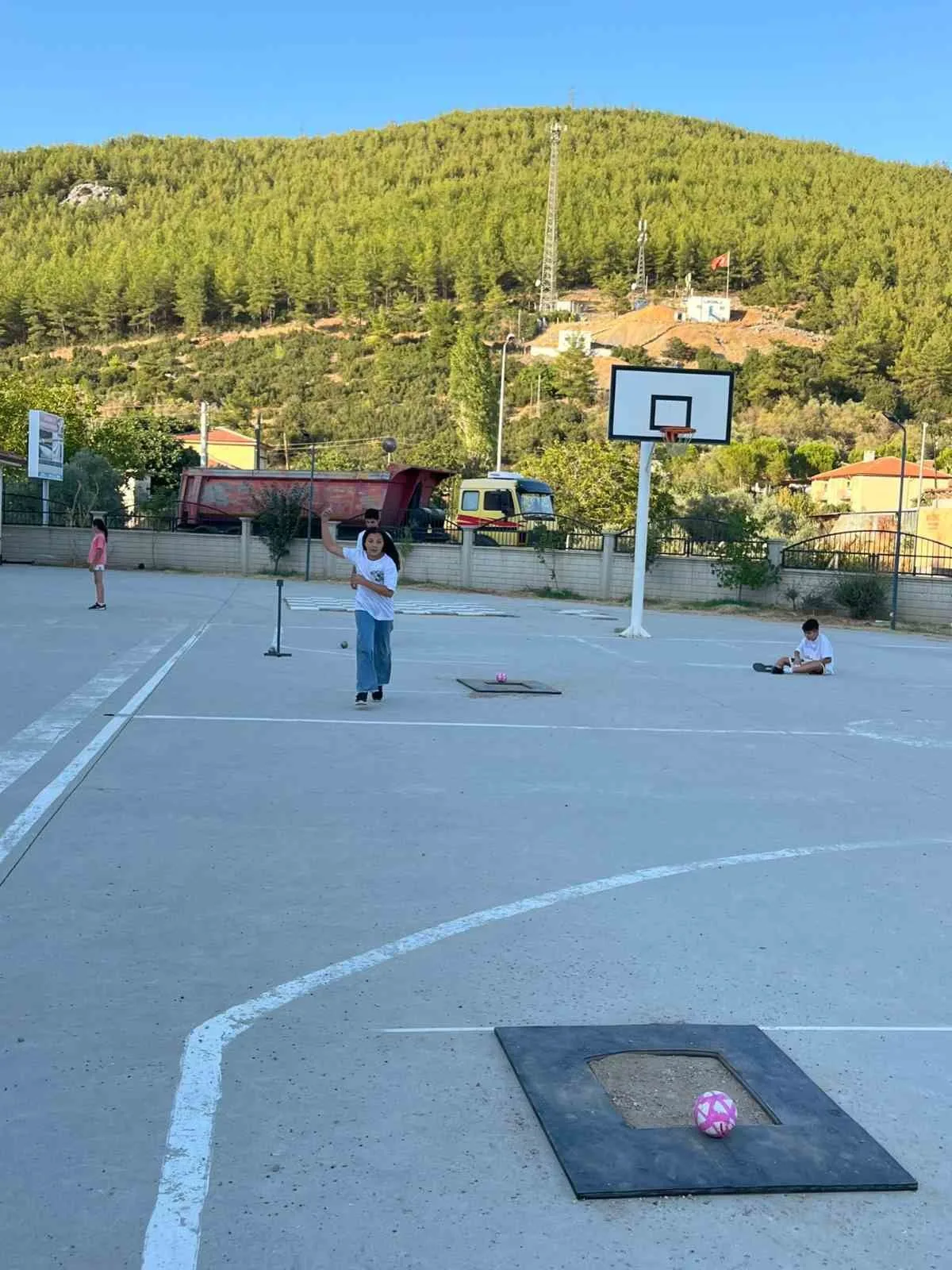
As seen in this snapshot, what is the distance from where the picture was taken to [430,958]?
4719 millimetres

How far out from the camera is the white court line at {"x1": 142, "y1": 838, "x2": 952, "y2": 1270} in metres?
2.79

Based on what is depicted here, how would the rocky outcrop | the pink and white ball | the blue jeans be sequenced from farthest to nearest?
1. the rocky outcrop
2. the blue jeans
3. the pink and white ball

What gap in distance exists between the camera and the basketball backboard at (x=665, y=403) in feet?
76.1

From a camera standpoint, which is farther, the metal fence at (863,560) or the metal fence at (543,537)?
the metal fence at (543,537)

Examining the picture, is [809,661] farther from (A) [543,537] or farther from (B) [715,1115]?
(A) [543,537]

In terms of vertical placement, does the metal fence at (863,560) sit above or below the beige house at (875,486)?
below

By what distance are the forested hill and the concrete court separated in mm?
125518

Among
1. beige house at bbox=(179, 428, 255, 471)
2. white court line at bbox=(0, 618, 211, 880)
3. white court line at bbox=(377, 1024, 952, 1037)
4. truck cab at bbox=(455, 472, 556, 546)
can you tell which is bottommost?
white court line at bbox=(0, 618, 211, 880)

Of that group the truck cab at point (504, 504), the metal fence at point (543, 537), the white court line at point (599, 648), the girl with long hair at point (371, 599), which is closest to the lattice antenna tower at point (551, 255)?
the truck cab at point (504, 504)

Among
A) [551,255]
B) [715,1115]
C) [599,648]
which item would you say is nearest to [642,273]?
[551,255]

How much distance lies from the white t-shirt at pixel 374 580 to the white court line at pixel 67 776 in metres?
2.19

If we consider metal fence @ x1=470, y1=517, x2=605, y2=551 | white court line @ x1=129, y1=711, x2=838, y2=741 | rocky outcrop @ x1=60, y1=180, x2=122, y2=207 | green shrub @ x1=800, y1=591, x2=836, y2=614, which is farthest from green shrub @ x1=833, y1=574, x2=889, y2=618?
rocky outcrop @ x1=60, y1=180, x2=122, y2=207

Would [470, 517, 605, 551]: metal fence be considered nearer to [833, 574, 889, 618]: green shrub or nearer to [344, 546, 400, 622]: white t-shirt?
[833, 574, 889, 618]: green shrub

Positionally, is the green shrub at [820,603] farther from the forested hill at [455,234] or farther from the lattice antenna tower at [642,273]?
the lattice antenna tower at [642,273]
